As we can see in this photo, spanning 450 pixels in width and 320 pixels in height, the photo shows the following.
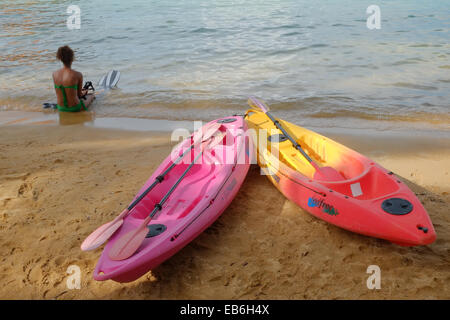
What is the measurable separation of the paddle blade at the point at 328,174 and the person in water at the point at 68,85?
4.67 metres

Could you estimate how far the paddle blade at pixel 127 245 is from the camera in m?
2.37

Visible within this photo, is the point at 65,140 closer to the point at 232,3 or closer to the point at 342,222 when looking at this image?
the point at 342,222

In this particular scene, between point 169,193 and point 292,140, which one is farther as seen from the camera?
point 292,140

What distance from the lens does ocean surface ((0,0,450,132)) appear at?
256 inches

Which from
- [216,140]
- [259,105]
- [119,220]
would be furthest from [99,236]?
[259,105]

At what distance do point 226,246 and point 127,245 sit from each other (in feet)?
→ 2.73

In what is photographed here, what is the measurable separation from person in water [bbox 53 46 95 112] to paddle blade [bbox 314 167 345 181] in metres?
4.67

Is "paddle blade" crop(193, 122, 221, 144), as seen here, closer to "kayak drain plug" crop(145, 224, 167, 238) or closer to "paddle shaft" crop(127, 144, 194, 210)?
"paddle shaft" crop(127, 144, 194, 210)

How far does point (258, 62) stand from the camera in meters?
9.18

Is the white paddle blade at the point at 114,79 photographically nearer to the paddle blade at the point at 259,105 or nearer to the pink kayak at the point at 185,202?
the paddle blade at the point at 259,105

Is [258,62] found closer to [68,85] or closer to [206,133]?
[68,85]

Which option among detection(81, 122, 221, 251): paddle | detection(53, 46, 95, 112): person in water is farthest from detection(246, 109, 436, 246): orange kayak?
detection(53, 46, 95, 112): person in water

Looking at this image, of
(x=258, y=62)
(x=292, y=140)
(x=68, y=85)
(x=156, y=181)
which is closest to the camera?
(x=156, y=181)
